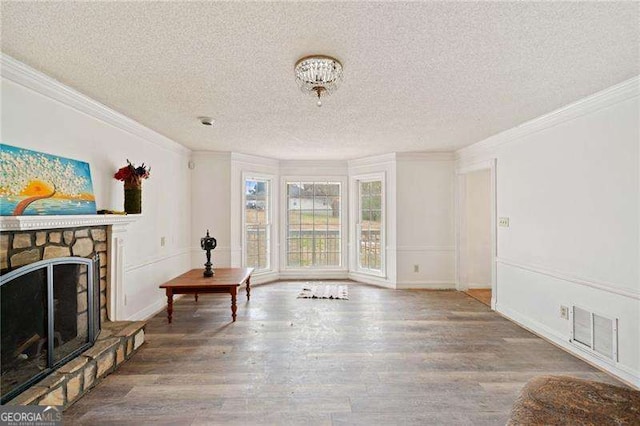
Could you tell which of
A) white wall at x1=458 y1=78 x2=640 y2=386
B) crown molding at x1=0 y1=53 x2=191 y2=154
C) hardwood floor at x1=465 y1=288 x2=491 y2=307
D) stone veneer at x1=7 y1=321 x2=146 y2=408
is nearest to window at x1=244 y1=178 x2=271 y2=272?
crown molding at x1=0 y1=53 x2=191 y2=154

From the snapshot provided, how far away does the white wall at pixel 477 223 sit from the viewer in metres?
4.98

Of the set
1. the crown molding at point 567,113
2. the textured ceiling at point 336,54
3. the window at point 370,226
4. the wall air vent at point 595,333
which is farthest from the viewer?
the window at point 370,226

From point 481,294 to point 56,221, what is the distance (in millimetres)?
5275

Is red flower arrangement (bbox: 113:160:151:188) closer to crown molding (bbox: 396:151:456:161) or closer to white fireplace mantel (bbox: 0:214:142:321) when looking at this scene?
white fireplace mantel (bbox: 0:214:142:321)

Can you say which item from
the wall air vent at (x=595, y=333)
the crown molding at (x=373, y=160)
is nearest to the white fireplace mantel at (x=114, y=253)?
the crown molding at (x=373, y=160)

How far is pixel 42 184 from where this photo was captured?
2191 millimetres

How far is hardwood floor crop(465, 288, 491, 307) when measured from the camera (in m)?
4.37

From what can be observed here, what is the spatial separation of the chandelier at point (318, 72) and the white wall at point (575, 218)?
7.44 ft

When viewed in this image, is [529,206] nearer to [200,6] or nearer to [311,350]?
[311,350]

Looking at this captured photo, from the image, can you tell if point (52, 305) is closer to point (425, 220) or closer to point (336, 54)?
point (336, 54)

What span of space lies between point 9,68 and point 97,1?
1.14 metres

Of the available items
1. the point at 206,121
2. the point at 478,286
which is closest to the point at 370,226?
the point at 478,286

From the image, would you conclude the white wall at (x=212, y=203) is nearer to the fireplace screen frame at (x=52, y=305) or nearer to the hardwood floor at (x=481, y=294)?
the fireplace screen frame at (x=52, y=305)

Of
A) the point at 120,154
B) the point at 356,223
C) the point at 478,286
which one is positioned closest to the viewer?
the point at 120,154
